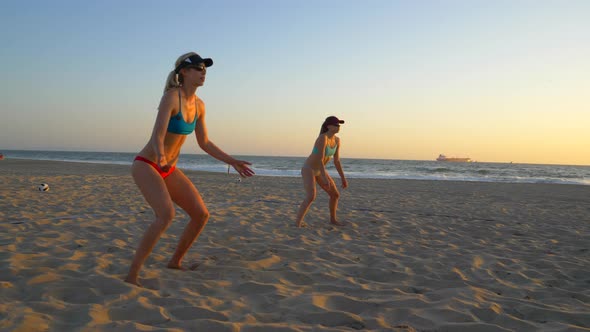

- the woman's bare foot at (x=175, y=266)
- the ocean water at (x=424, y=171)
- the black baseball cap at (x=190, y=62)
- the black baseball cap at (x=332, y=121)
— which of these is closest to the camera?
the black baseball cap at (x=190, y=62)

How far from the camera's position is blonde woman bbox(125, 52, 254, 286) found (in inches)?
112

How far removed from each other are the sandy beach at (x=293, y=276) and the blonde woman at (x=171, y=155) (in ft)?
1.43

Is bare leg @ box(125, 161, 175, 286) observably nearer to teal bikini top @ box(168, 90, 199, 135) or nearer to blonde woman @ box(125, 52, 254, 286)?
blonde woman @ box(125, 52, 254, 286)

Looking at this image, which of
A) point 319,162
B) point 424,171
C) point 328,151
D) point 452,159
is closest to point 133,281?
point 319,162

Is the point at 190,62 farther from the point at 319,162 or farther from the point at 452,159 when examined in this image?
the point at 452,159

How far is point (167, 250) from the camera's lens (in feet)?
13.6

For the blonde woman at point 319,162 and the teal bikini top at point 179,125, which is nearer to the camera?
the teal bikini top at point 179,125

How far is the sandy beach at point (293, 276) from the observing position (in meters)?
2.38

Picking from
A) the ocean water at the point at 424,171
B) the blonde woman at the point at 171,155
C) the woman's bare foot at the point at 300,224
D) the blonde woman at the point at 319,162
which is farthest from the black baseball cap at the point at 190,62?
the ocean water at the point at 424,171

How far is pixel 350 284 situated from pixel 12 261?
2851 millimetres

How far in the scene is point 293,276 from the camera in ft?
11.0

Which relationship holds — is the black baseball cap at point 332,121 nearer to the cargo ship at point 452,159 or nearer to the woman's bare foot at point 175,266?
the woman's bare foot at point 175,266

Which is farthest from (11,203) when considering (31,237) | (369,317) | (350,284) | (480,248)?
(480,248)

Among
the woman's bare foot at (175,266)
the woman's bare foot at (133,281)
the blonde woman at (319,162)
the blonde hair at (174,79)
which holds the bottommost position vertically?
the woman's bare foot at (175,266)
